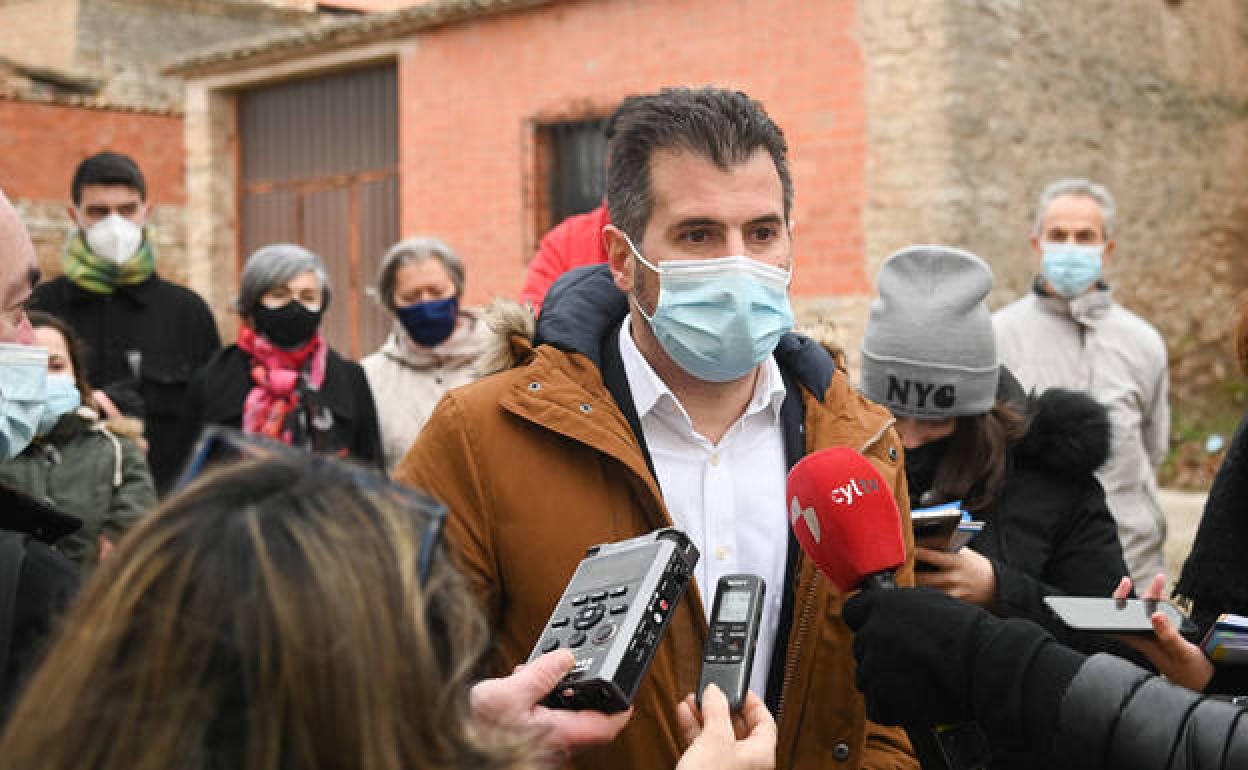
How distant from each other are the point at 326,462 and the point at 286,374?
4.05 m

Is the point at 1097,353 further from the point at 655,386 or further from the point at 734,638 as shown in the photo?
the point at 734,638

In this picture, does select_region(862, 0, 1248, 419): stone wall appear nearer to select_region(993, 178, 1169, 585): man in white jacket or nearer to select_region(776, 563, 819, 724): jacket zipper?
select_region(993, 178, 1169, 585): man in white jacket

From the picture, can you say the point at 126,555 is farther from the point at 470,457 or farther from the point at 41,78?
the point at 41,78

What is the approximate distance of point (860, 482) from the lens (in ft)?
6.61

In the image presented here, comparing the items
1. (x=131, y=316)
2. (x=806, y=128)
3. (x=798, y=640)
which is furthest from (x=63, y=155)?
(x=798, y=640)

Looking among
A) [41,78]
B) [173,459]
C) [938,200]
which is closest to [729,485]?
[173,459]

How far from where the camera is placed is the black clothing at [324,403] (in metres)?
5.08

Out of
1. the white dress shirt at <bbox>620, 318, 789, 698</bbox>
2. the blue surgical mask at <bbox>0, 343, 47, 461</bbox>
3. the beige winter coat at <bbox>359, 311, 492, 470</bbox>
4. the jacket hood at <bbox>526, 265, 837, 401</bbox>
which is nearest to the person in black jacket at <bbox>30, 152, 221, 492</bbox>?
the beige winter coat at <bbox>359, 311, 492, 470</bbox>

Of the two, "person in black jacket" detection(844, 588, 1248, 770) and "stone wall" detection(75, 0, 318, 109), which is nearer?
"person in black jacket" detection(844, 588, 1248, 770)

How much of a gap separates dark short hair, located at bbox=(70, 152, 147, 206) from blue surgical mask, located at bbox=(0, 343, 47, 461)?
3.64m

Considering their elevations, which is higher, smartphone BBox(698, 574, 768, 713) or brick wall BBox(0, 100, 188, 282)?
brick wall BBox(0, 100, 188, 282)

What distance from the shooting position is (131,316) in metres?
5.55

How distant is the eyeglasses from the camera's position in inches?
46.3

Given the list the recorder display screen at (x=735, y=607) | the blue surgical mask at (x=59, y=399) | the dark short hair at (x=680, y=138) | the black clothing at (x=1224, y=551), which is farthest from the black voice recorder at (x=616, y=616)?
the blue surgical mask at (x=59, y=399)
